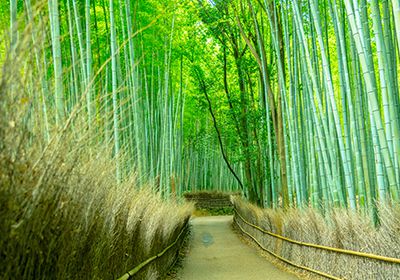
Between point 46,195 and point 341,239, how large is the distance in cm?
366

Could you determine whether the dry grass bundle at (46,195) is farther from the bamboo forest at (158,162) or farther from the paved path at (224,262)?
the paved path at (224,262)

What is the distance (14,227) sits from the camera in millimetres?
1394

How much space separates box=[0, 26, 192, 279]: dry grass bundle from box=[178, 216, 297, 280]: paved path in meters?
3.67

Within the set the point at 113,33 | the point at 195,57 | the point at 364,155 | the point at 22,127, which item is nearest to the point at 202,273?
the point at 364,155

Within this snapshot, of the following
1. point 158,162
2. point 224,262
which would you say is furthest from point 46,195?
point 158,162

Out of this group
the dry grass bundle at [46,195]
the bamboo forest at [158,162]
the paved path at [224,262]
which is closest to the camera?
the dry grass bundle at [46,195]

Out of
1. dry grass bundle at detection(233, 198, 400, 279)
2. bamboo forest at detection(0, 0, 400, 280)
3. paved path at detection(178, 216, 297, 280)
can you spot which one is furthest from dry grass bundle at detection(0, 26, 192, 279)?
paved path at detection(178, 216, 297, 280)

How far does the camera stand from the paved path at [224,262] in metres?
6.37

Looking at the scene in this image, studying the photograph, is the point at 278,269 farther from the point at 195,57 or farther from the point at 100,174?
the point at 195,57

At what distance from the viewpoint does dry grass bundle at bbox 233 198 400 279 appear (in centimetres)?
366

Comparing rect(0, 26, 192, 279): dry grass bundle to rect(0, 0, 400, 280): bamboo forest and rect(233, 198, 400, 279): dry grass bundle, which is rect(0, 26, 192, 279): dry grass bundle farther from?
rect(233, 198, 400, 279): dry grass bundle

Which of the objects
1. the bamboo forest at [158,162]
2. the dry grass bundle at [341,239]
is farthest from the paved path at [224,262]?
the dry grass bundle at [341,239]

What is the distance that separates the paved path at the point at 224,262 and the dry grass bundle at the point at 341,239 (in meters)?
0.37

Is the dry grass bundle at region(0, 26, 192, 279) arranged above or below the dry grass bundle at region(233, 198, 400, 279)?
above
